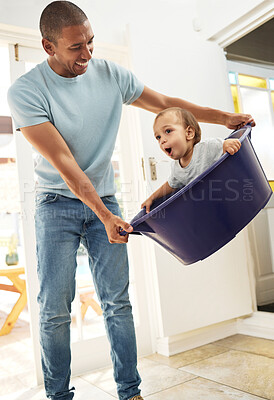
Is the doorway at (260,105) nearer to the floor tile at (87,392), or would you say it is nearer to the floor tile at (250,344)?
the floor tile at (250,344)

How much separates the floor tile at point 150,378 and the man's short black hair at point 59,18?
4.72 feet

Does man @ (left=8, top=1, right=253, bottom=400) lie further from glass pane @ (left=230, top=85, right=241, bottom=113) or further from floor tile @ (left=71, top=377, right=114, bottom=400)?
glass pane @ (left=230, top=85, right=241, bottom=113)

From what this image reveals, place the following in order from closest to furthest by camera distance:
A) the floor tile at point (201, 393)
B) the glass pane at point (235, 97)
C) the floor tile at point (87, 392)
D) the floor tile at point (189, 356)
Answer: the floor tile at point (201, 393), the floor tile at point (87, 392), the floor tile at point (189, 356), the glass pane at point (235, 97)

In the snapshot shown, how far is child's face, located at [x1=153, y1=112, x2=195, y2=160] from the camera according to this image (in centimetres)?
135

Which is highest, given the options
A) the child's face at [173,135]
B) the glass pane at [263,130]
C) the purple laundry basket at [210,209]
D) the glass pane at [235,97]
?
the glass pane at [235,97]

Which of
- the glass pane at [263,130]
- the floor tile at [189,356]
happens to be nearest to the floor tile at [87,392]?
the floor tile at [189,356]

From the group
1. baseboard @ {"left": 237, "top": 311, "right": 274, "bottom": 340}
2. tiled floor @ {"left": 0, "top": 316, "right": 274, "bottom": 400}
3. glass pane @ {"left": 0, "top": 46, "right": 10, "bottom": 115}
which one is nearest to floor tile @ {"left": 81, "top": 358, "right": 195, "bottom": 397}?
tiled floor @ {"left": 0, "top": 316, "right": 274, "bottom": 400}

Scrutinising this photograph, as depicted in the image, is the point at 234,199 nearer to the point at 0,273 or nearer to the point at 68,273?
the point at 68,273

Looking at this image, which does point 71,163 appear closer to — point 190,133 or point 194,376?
point 190,133

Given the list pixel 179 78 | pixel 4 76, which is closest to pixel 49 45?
pixel 179 78

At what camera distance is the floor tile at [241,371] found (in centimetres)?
166

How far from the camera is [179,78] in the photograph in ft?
7.77

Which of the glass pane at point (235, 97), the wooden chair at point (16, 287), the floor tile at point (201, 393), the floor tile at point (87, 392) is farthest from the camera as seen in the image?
the wooden chair at point (16, 287)

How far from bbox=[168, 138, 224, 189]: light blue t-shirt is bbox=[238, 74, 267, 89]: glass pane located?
1.29 metres
